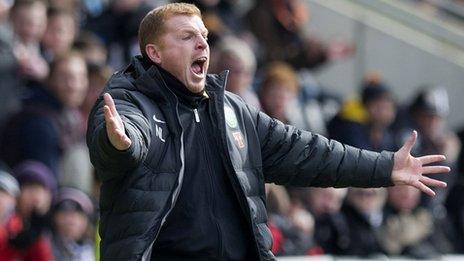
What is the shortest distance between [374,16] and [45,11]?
5.26 m

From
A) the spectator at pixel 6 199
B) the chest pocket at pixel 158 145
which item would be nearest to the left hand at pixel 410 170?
the chest pocket at pixel 158 145

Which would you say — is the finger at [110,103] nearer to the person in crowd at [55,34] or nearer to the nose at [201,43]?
the nose at [201,43]

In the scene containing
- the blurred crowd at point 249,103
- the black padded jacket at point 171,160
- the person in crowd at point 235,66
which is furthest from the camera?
the person in crowd at point 235,66

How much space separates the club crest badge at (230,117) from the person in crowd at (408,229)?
554 cm

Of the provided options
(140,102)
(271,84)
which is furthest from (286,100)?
(140,102)

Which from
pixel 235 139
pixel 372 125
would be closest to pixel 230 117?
pixel 235 139

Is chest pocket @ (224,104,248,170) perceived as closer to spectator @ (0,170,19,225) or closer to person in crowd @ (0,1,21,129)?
spectator @ (0,170,19,225)

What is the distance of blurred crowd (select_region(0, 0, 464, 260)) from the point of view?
31.7 ft

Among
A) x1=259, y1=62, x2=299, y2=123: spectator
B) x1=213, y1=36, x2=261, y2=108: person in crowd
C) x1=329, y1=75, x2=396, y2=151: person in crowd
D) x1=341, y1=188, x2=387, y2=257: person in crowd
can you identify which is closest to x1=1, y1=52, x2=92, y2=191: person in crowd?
x1=213, y1=36, x2=261, y2=108: person in crowd

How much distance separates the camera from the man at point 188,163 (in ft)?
19.0

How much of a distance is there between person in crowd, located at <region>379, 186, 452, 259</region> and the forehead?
A: 573 cm

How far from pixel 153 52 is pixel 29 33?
4611mm

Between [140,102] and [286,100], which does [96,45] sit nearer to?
[286,100]

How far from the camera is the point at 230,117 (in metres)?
6.13
